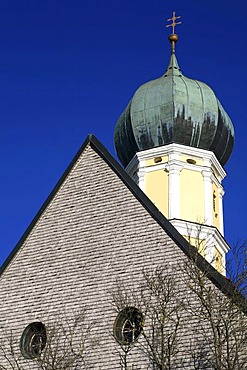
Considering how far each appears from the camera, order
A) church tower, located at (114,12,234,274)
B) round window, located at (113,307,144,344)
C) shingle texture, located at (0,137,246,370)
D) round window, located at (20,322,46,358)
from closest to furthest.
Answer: round window, located at (113,307,144,344) < shingle texture, located at (0,137,246,370) < round window, located at (20,322,46,358) < church tower, located at (114,12,234,274)

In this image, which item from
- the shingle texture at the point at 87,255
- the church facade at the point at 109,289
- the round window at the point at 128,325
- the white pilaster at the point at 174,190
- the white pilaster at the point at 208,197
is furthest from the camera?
the white pilaster at the point at 208,197

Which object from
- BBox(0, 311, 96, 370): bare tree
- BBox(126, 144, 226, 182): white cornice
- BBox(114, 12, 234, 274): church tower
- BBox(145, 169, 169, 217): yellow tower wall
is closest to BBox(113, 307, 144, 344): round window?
BBox(0, 311, 96, 370): bare tree

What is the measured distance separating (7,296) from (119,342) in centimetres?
339

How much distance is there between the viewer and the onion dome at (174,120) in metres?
31.4

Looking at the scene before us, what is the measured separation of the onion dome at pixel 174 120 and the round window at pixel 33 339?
15077mm

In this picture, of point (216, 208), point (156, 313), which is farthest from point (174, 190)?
point (156, 313)

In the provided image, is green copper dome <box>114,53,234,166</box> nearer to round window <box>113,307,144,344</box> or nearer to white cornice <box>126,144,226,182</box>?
white cornice <box>126,144,226,182</box>

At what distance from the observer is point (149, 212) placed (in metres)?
17.3

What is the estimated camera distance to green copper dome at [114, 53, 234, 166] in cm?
3138

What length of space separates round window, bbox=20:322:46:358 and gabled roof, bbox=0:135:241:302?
1927 mm

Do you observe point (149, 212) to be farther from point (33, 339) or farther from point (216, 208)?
point (216, 208)

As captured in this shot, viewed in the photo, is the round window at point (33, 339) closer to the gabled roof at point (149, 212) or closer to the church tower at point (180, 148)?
the gabled roof at point (149, 212)

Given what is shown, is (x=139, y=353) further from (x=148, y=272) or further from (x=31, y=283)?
(x=31, y=283)

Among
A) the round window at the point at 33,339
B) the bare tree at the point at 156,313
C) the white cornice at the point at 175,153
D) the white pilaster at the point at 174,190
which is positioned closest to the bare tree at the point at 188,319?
the bare tree at the point at 156,313
